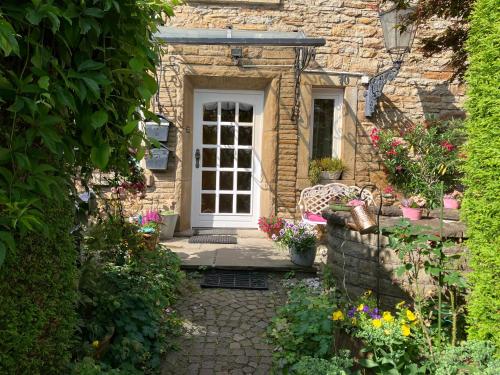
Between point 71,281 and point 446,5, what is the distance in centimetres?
409

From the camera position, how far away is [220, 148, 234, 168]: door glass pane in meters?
6.91

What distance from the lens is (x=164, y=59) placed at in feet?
21.5

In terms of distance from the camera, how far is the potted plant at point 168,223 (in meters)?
6.19

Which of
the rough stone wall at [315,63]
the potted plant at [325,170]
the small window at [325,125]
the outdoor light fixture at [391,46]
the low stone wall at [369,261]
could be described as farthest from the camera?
the small window at [325,125]

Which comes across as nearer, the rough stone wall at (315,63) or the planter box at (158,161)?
the planter box at (158,161)

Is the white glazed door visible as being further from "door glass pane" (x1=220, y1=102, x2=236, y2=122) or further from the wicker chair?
the wicker chair

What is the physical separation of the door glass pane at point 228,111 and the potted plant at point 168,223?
5.67 ft

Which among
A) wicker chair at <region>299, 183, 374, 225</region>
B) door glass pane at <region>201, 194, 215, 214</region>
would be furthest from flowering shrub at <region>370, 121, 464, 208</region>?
door glass pane at <region>201, 194, 215, 214</region>

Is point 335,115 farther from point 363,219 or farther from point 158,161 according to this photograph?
point 363,219

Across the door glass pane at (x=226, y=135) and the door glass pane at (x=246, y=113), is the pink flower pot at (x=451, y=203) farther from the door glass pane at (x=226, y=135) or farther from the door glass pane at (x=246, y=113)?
the door glass pane at (x=226, y=135)

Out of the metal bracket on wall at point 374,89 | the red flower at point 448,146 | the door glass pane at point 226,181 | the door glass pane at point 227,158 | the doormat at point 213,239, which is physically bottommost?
the doormat at point 213,239

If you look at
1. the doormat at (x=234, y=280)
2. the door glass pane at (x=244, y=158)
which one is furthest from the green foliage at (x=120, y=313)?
the door glass pane at (x=244, y=158)

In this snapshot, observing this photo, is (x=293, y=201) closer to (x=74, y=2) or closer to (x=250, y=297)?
(x=250, y=297)

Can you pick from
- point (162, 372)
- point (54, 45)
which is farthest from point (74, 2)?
point (162, 372)
